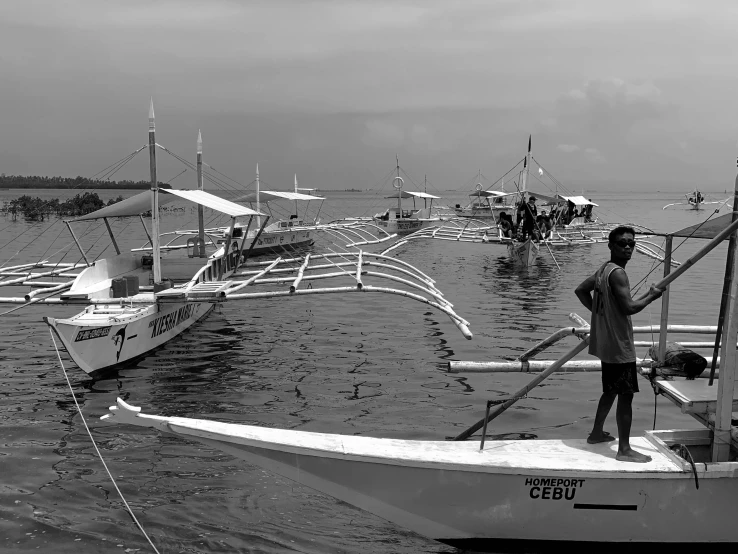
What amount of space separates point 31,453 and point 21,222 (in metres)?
52.2

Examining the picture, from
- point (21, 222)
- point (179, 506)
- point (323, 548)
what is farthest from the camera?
point (21, 222)

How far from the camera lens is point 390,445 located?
5430 mm

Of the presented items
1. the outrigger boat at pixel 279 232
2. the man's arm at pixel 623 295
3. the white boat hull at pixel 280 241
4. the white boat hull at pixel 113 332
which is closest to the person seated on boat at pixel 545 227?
the outrigger boat at pixel 279 232

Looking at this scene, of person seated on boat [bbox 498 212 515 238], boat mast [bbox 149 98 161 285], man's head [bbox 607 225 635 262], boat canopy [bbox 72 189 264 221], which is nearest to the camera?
man's head [bbox 607 225 635 262]

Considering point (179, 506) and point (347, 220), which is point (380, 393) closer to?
point (179, 506)

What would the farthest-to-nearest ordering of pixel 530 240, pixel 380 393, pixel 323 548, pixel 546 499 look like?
1. pixel 530 240
2. pixel 380 393
3. pixel 323 548
4. pixel 546 499

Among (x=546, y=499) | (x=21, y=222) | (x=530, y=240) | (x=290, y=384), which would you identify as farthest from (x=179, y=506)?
(x=21, y=222)

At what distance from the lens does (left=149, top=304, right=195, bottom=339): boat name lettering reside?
475 inches

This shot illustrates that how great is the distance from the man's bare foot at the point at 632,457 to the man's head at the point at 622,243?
5.25 feet

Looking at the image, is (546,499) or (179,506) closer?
(546,499)

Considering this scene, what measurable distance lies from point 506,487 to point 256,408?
534cm

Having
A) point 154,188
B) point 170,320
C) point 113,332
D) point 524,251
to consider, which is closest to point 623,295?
point 113,332

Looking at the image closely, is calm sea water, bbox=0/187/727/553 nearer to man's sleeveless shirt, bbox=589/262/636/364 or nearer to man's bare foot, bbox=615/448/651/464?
man's bare foot, bbox=615/448/651/464

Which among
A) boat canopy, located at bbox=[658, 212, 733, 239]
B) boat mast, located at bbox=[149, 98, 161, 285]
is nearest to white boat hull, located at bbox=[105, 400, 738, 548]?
boat canopy, located at bbox=[658, 212, 733, 239]
